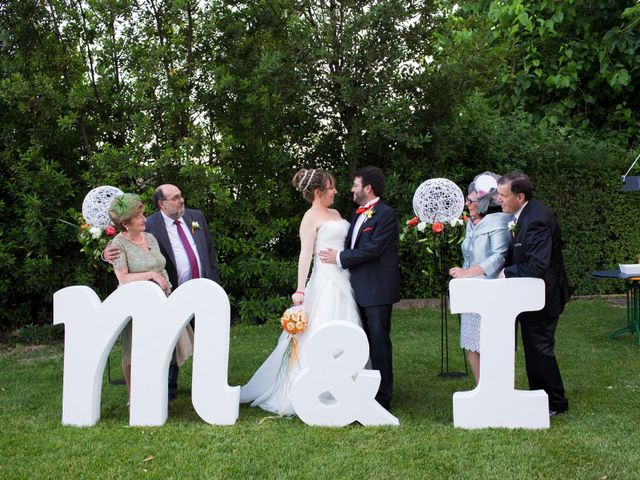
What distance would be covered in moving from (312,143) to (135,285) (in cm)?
584

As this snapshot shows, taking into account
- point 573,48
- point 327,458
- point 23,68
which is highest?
point 573,48

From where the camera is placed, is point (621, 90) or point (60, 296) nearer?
point (60, 296)

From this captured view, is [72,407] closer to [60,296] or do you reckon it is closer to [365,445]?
[60,296]

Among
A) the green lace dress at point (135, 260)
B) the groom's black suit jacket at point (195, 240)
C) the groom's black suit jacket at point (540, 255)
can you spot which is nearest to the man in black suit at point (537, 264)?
the groom's black suit jacket at point (540, 255)

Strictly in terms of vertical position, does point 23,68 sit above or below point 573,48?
below

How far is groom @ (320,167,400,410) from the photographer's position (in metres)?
5.61

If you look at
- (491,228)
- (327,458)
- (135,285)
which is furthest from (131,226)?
(491,228)

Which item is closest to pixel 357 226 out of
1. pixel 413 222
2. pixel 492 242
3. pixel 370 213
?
pixel 370 213

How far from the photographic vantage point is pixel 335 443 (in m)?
4.82

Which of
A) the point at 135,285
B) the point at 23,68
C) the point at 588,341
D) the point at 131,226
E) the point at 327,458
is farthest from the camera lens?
the point at 23,68

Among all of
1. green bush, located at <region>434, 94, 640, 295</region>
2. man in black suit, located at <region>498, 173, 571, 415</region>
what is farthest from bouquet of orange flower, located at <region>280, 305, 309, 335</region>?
green bush, located at <region>434, 94, 640, 295</region>

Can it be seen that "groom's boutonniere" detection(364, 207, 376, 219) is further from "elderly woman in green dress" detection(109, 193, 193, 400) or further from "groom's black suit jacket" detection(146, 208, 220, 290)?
"elderly woman in green dress" detection(109, 193, 193, 400)

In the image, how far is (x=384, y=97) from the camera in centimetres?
990

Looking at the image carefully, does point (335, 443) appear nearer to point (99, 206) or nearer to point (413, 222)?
point (413, 222)
